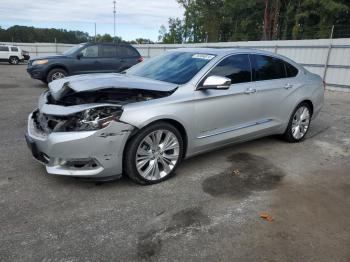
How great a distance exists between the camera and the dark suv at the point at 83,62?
11773 mm

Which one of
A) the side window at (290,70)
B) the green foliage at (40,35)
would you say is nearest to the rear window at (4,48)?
the side window at (290,70)

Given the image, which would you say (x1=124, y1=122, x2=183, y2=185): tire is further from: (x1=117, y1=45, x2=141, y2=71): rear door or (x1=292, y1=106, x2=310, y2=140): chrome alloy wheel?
(x1=117, y1=45, x2=141, y2=71): rear door

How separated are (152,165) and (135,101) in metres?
0.76

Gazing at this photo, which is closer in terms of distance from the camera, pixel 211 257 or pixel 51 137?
pixel 211 257

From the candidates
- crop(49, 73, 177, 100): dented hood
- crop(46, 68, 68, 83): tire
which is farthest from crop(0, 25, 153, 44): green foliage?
crop(49, 73, 177, 100): dented hood

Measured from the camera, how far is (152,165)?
4051 mm

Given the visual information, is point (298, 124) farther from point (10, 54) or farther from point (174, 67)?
point (10, 54)

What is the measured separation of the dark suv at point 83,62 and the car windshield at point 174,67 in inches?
267

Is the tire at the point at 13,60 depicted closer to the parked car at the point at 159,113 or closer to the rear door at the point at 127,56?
the rear door at the point at 127,56

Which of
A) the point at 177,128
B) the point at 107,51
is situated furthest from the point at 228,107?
the point at 107,51

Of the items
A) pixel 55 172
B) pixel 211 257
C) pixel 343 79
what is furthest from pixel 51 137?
pixel 343 79

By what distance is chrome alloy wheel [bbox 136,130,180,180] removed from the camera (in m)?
3.96

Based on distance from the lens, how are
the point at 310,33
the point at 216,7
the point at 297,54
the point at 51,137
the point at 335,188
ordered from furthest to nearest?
the point at 216,7 < the point at 310,33 < the point at 297,54 < the point at 335,188 < the point at 51,137

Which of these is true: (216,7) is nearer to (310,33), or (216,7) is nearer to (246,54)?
(310,33)
